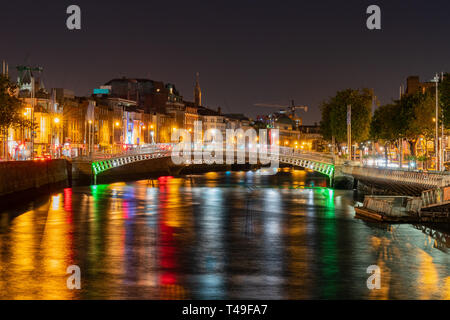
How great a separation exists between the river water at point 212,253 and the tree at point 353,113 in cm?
4295

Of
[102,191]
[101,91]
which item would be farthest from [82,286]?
[101,91]

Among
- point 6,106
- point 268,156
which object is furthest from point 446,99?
point 6,106

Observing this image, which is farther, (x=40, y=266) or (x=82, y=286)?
(x=40, y=266)

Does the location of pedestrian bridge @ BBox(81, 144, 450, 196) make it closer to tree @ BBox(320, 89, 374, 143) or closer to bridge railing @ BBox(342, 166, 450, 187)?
bridge railing @ BBox(342, 166, 450, 187)

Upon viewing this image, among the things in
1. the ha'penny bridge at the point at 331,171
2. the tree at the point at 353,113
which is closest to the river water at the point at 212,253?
the ha'penny bridge at the point at 331,171

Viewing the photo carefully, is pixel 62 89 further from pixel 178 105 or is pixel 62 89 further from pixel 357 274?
pixel 357 274

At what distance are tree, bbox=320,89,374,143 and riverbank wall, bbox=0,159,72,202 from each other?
37250 mm

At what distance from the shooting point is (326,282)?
25703 mm

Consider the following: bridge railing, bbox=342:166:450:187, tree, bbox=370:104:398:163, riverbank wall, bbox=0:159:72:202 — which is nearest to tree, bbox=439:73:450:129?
bridge railing, bbox=342:166:450:187

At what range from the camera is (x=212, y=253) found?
32.5 meters

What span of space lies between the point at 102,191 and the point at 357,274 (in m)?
46.5

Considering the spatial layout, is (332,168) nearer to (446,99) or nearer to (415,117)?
(415,117)

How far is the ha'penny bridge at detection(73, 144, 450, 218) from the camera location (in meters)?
42.1

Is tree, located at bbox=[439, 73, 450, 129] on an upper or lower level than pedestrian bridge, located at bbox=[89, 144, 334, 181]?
upper
